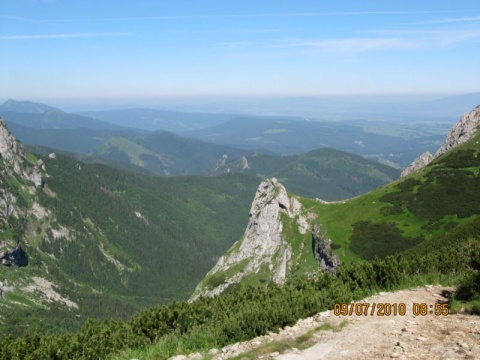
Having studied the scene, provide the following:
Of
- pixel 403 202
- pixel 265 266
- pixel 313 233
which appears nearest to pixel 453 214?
pixel 403 202

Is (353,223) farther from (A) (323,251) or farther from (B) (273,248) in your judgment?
(B) (273,248)

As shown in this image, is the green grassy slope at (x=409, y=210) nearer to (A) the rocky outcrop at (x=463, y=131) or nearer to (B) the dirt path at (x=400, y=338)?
(A) the rocky outcrop at (x=463, y=131)

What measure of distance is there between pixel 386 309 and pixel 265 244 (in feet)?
386

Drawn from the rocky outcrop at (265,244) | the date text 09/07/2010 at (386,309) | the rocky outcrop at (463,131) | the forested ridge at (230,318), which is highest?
the rocky outcrop at (463,131)

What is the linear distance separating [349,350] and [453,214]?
100m

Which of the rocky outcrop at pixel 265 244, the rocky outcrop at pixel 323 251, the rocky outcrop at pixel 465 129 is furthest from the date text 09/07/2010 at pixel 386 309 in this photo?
the rocky outcrop at pixel 465 129

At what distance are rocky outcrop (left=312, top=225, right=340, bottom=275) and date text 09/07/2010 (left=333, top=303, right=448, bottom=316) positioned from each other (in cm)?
8130

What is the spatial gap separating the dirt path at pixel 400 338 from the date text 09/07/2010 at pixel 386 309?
0.49 feet

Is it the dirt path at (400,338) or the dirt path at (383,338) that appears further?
the dirt path at (383,338)

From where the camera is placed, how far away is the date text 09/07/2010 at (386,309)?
711 inches

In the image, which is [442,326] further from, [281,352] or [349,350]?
[281,352]

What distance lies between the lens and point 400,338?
15.4m

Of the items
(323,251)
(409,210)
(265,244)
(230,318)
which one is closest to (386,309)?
(230,318)

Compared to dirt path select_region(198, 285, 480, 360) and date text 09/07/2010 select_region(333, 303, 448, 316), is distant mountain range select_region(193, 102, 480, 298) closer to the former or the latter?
date text 09/07/2010 select_region(333, 303, 448, 316)
